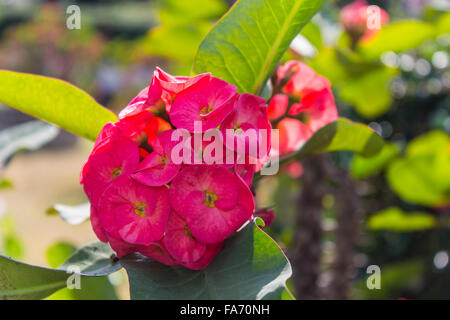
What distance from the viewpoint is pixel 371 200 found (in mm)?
1648

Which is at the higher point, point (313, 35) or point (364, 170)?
point (313, 35)

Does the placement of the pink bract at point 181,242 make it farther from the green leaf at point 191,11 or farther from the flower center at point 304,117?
the green leaf at point 191,11

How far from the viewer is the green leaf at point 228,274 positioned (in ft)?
1.30

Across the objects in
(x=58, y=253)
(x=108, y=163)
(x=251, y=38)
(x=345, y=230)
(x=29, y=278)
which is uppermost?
(x=251, y=38)

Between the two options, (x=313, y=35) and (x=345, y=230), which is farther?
(x=345, y=230)

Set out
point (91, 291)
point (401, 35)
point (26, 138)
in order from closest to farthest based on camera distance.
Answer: point (91, 291)
point (26, 138)
point (401, 35)

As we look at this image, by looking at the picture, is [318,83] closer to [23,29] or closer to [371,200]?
[371,200]

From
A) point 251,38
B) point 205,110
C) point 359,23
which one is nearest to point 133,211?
point 205,110

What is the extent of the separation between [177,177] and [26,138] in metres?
0.51

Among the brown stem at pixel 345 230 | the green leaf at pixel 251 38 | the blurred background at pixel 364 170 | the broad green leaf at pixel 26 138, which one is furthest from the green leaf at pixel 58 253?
the brown stem at pixel 345 230

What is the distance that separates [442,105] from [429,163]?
46 centimetres

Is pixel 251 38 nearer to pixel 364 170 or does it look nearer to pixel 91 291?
pixel 91 291

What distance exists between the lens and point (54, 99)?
522 millimetres

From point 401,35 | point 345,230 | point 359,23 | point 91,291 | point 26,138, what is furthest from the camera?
point 345,230
